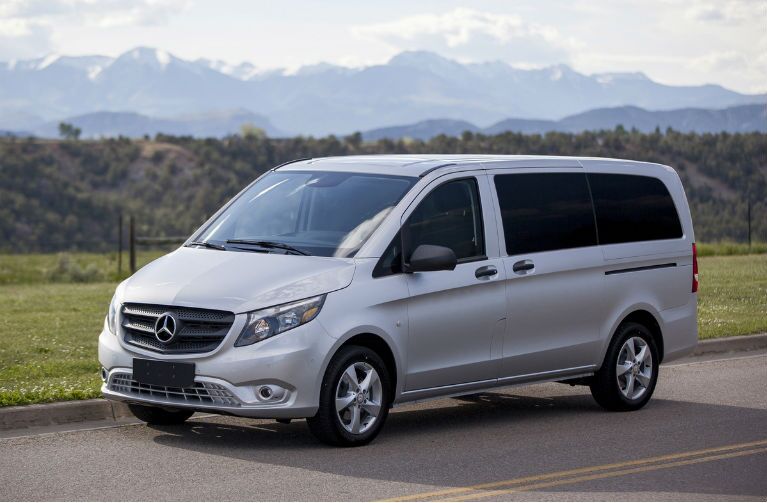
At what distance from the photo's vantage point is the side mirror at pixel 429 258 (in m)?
9.48

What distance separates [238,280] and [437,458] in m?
1.77

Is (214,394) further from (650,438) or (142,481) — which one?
(650,438)

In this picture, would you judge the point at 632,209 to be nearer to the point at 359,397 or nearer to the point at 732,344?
the point at 359,397

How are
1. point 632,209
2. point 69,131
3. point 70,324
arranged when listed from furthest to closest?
point 69,131, point 70,324, point 632,209

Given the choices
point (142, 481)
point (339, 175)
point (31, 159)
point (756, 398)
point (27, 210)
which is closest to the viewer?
point (142, 481)

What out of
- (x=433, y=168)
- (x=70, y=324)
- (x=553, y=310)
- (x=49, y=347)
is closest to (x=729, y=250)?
(x=70, y=324)

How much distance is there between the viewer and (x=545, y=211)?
1073 centimetres

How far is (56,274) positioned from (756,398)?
85.3ft

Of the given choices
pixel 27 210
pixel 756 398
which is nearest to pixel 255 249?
pixel 756 398

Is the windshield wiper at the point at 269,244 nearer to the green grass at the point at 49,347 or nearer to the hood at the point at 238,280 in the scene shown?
the hood at the point at 238,280

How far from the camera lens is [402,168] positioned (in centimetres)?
1010

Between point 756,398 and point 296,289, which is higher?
point 296,289

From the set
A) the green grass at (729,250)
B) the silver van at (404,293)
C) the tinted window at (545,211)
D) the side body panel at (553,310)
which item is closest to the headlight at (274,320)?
the silver van at (404,293)

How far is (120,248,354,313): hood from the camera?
8.95 meters
